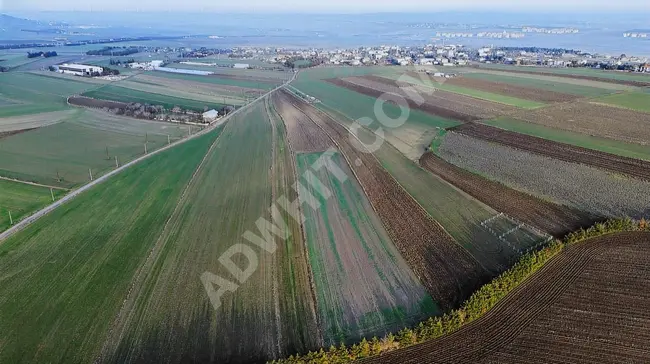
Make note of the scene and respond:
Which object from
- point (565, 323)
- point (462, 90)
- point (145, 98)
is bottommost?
point (565, 323)

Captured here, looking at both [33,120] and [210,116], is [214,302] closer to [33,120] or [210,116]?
[210,116]

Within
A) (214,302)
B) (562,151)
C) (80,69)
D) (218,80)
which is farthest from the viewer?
(80,69)

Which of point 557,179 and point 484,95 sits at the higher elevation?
point 484,95

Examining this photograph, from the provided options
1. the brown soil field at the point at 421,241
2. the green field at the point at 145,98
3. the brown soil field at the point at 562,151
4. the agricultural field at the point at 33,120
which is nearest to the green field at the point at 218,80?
the green field at the point at 145,98

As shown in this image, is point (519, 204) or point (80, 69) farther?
point (80, 69)

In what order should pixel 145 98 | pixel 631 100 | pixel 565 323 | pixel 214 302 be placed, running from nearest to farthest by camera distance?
pixel 565 323
pixel 214 302
pixel 631 100
pixel 145 98

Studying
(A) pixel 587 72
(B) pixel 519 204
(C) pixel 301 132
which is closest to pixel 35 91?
(C) pixel 301 132

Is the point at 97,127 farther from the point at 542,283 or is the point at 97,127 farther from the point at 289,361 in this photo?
the point at 542,283

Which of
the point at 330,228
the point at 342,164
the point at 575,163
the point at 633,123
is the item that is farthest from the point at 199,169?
the point at 633,123
